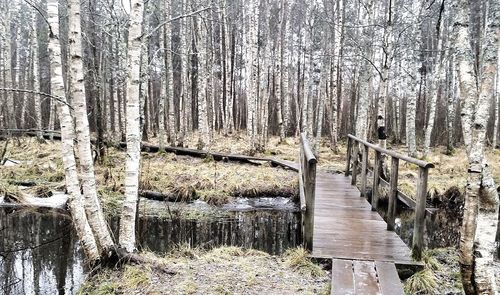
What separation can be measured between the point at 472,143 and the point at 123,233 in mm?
3843

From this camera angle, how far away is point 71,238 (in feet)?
23.0

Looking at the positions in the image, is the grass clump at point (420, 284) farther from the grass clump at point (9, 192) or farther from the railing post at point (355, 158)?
the grass clump at point (9, 192)

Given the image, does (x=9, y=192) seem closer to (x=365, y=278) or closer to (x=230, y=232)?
(x=230, y=232)

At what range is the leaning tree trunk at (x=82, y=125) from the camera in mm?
4555

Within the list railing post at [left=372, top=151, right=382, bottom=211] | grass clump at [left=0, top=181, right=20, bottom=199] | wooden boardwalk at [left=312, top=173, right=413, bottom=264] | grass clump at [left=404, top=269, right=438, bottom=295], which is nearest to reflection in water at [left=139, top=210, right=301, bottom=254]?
wooden boardwalk at [left=312, top=173, right=413, bottom=264]

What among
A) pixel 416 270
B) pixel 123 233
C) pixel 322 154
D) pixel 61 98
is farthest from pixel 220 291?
pixel 322 154

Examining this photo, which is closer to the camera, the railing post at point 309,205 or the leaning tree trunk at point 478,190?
the leaning tree trunk at point 478,190

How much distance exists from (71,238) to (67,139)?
120 inches

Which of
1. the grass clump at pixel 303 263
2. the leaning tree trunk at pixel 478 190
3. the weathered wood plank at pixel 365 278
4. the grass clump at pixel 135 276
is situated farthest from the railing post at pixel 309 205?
the grass clump at pixel 135 276

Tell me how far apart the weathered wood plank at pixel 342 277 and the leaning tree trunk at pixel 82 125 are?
102 inches

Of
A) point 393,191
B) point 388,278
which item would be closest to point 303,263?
point 388,278

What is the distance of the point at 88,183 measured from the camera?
4.76 meters

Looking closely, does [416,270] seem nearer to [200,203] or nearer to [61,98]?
[61,98]

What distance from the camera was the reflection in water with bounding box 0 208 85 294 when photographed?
17.2 feet
